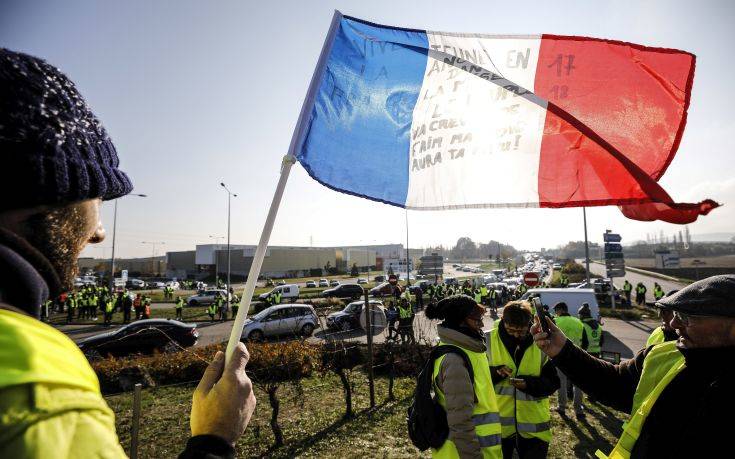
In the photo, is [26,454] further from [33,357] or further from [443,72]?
[443,72]

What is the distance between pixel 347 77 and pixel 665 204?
236 centimetres

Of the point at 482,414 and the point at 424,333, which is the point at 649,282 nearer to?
the point at 424,333

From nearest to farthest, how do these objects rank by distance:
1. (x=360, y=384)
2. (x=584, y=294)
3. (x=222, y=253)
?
(x=360, y=384), (x=584, y=294), (x=222, y=253)

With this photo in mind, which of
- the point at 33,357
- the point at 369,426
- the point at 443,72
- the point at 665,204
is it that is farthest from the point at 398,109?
the point at 369,426

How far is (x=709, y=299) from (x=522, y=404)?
6.95 feet

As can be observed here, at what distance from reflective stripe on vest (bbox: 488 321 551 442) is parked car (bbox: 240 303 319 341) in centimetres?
1416

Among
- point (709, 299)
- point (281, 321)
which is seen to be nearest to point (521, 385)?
point (709, 299)

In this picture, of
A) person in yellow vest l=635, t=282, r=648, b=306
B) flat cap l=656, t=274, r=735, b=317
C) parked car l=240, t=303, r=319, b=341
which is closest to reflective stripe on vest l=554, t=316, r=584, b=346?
flat cap l=656, t=274, r=735, b=317

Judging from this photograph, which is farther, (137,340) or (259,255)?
(137,340)

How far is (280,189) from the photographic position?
2049mm

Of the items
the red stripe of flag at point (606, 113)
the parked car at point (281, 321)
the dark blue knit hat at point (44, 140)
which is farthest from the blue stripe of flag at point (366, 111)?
the parked car at point (281, 321)

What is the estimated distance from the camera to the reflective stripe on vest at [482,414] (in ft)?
9.18

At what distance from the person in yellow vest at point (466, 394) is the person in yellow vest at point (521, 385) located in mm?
839

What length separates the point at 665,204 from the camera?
248 cm
